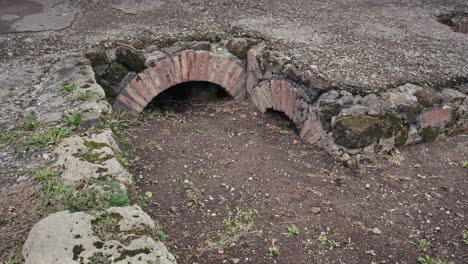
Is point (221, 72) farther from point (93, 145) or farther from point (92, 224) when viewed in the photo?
point (92, 224)

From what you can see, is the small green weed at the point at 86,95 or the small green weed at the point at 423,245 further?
the small green weed at the point at 86,95

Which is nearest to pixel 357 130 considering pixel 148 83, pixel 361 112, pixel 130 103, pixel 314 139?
pixel 361 112

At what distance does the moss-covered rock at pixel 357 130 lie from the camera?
129 inches

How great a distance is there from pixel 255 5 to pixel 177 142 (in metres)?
1.96

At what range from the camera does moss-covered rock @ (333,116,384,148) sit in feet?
10.8

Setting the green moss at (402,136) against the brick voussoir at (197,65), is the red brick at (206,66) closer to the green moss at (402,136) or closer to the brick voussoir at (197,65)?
the brick voussoir at (197,65)

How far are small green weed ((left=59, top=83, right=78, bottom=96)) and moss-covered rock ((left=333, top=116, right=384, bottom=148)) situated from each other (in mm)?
1992

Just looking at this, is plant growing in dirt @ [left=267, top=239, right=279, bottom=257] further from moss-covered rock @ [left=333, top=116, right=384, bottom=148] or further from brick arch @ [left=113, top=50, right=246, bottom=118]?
brick arch @ [left=113, top=50, right=246, bottom=118]

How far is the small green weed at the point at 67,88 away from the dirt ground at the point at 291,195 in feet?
2.28

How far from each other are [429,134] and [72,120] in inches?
112

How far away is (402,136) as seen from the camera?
3.53m

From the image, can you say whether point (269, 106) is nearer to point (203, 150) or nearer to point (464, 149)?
point (203, 150)

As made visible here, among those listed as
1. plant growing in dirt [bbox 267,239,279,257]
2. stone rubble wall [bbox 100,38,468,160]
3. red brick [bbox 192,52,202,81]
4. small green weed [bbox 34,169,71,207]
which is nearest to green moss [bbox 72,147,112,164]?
small green weed [bbox 34,169,71,207]

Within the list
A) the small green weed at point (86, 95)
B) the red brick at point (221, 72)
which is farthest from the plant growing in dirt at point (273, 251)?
the red brick at point (221, 72)
